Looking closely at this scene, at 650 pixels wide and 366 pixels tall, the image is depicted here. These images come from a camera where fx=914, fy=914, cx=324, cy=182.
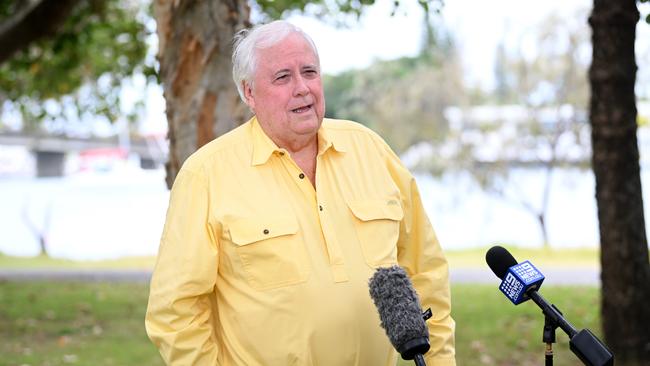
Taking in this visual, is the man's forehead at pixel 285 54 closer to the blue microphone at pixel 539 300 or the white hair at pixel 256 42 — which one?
the white hair at pixel 256 42

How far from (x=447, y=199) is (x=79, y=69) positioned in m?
14.8

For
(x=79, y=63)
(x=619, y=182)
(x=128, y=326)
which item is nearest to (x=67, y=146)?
(x=79, y=63)

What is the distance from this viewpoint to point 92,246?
2897 centimetres

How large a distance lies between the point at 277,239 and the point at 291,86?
0.51m

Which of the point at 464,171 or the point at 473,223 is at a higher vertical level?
the point at 464,171

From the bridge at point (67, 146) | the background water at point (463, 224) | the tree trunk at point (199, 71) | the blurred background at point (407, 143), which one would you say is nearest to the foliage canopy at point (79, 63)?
the blurred background at point (407, 143)

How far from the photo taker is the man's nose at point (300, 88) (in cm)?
302

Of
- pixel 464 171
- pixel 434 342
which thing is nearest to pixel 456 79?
pixel 464 171

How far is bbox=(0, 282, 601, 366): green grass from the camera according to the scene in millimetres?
8477

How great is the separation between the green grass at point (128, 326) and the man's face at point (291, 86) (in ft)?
16.9

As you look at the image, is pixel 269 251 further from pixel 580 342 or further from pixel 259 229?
pixel 580 342

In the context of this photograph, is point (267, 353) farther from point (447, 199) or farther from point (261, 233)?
point (447, 199)

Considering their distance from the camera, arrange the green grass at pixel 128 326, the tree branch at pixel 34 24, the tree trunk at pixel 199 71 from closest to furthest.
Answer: the tree trunk at pixel 199 71, the green grass at pixel 128 326, the tree branch at pixel 34 24

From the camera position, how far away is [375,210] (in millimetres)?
3107
